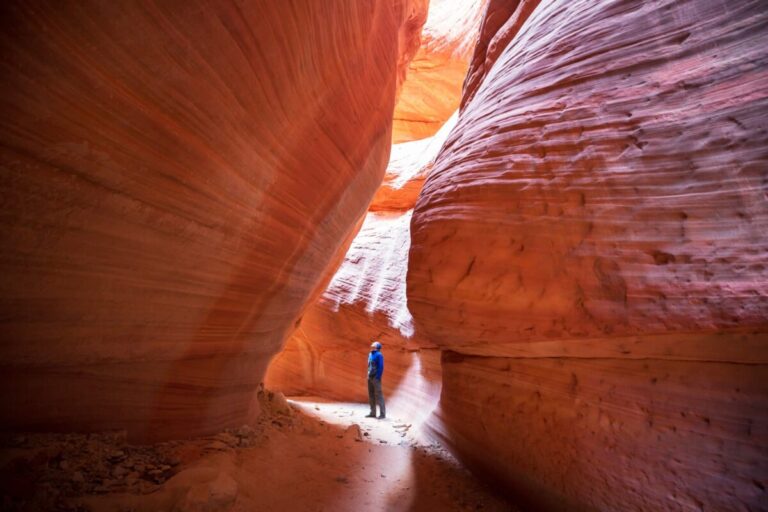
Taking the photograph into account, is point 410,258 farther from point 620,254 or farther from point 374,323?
point 374,323

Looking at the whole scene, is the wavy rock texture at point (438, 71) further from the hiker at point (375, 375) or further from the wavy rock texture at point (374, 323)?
the hiker at point (375, 375)

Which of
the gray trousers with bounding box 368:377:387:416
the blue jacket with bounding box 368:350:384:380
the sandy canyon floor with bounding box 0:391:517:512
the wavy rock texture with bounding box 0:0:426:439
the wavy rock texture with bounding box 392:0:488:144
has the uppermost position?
the wavy rock texture with bounding box 392:0:488:144

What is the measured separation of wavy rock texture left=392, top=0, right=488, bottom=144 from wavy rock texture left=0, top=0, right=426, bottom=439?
1021 centimetres

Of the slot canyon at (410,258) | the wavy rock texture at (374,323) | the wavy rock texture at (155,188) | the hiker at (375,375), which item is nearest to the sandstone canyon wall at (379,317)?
the wavy rock texture at (374,323)

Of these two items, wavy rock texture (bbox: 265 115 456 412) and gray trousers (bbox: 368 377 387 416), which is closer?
gray trousers (bbox: 368 377 387 416)

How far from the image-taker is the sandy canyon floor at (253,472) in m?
2.11

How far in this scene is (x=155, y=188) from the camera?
2307 mm

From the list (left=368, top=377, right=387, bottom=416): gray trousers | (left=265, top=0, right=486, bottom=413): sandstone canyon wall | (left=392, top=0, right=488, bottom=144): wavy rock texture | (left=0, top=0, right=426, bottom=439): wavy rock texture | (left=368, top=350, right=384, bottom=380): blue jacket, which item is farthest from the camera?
(left=392, top=0, right=488, bottom=144): wavy rock texture

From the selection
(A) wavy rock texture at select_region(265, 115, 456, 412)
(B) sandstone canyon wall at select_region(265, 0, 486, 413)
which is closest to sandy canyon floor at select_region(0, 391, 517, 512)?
(B) sandstone canyon wall at select_region(265, 0, 486, 413)

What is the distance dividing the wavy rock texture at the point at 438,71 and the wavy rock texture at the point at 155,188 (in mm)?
10208

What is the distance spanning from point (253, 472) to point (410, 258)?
2316mm

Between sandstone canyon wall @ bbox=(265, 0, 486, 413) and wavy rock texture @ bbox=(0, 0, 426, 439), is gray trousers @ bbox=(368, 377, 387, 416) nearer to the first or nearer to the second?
sandstone canyon wall @ bbox=(265, 0, 486, 413)

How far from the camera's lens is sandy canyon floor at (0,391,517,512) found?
2.11 metres

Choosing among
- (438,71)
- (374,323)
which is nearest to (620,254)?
(374,323)
